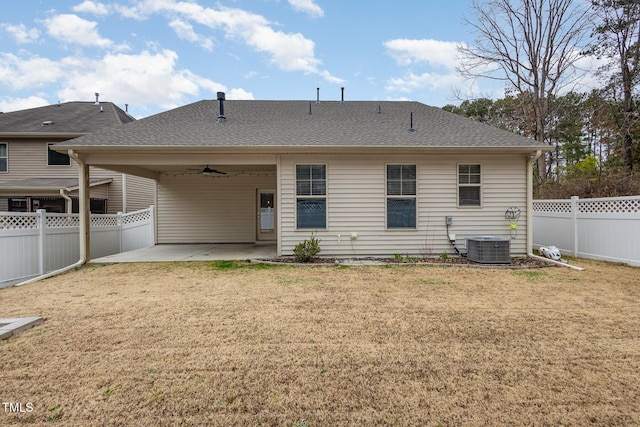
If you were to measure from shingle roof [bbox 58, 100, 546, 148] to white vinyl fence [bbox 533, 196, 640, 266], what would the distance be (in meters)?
2.11

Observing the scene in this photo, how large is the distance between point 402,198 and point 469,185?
65.9 inches

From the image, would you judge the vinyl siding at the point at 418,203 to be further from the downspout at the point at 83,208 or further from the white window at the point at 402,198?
the downspout at the point at 83,208

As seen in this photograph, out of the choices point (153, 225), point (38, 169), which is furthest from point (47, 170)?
point (153, 225)

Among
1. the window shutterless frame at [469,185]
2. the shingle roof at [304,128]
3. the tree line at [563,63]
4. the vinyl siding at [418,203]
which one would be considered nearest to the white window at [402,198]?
the vinyl siding at [418,203]

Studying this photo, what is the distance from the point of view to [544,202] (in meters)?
9.16

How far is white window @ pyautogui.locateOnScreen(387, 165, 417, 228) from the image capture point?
25.4 ft

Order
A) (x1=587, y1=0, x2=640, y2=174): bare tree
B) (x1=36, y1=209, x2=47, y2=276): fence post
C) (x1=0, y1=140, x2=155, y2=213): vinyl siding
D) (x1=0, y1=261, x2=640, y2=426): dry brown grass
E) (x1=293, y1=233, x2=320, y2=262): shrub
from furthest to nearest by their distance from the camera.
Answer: (x1=587, y1=0, x2=640, y2=174): bare tree < (x1=0, y1=140, x2=155, y2=213): vinyl siding < (x1=293, y1=233, x2=320, y2=262): shrub < (x1=36, y1=209, x2=47, y2=276): fence post < (x1=0, y1=261, x2=640, y2=426): dry brown grass

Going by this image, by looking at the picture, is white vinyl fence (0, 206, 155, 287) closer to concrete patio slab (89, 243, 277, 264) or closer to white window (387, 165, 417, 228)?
concrete patio slab (89, 243, 277, 264)

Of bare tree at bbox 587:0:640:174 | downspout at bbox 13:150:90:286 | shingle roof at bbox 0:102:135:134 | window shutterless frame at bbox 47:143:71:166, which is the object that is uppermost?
bare tree at bbox 587:0:640:174

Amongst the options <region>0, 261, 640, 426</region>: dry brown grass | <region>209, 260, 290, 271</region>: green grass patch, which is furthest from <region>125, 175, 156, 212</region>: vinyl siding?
<region>0, 261, 640, 426</region>: dry brown grass

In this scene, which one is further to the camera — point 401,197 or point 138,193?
point 138,193

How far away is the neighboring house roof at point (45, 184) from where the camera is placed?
10.9 metres

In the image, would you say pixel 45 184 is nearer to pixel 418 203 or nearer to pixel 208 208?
pixel 208 208

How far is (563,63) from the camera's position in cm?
1434
